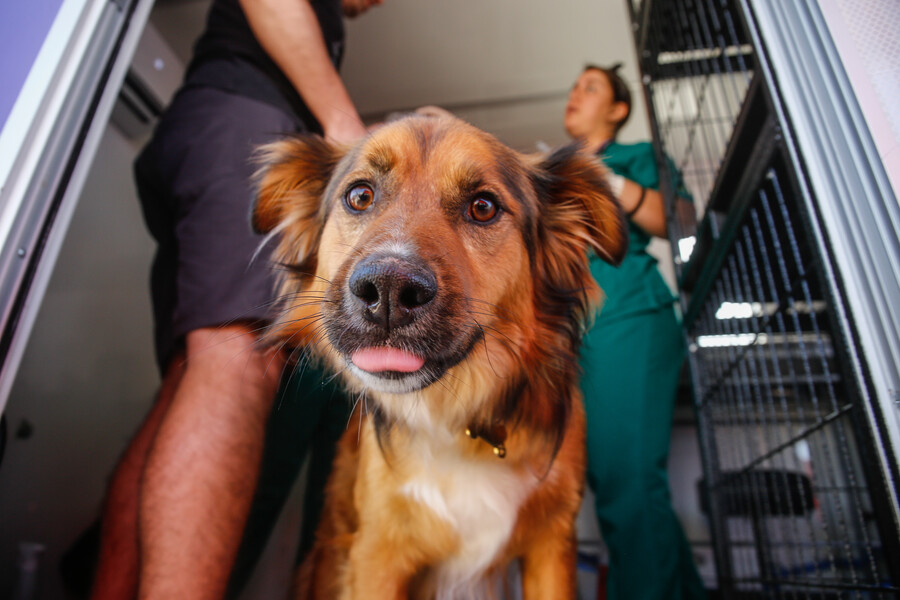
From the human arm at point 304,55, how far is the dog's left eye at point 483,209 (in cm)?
47

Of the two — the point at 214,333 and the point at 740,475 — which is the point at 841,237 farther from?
the point at 214,333

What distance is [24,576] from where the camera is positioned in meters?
1.59

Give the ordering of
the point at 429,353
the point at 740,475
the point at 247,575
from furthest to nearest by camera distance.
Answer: the point at 740,475
the point at 247,575
the point at 429,353

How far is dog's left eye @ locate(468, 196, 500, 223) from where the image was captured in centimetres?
120

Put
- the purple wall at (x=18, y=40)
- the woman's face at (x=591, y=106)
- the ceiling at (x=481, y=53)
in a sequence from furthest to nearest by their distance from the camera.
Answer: the ceiling at (x=481, y=53), the woman's face at (x=591, y=106), the purple wall at (x=18, y=40)

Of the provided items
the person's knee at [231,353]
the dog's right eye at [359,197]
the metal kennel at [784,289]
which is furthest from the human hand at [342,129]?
the metal kennel at [784,289]

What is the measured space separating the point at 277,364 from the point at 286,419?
27cm

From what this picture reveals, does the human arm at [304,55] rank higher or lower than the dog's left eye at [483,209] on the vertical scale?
higher

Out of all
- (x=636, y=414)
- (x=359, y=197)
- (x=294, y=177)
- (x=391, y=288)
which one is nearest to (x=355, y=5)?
(x=294, y=177)

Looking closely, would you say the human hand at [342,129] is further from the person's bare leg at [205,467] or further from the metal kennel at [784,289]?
the metal kennel at [784,289]

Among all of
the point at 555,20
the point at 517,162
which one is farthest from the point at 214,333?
the point at 555,20

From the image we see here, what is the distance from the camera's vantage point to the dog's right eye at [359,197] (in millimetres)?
1220

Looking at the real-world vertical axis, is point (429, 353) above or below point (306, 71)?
below

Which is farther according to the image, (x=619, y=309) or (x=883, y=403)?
(x=619, y=309)
